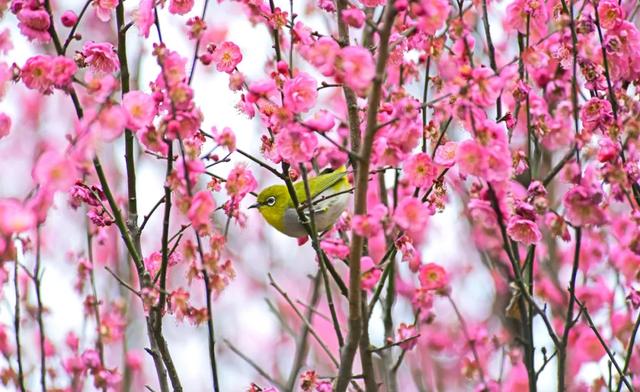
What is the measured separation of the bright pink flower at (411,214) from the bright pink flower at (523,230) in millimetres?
452

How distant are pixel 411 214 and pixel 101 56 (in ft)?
4.28

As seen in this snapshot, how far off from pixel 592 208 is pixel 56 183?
163cm

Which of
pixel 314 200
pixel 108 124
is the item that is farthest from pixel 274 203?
pixel 108 124

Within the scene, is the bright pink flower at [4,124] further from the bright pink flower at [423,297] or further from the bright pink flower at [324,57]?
the bright pink flower at [423,297]

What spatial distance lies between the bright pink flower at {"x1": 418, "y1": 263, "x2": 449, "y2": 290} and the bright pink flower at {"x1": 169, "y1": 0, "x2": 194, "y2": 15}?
1317 millimetres

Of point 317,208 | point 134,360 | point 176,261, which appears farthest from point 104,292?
point 176,261

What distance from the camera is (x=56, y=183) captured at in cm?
243

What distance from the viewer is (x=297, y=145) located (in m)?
2.79

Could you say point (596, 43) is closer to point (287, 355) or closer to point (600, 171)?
point (600, 171)

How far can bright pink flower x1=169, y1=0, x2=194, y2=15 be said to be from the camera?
328 centimetres

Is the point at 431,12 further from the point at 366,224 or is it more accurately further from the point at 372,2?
the point at 372,2

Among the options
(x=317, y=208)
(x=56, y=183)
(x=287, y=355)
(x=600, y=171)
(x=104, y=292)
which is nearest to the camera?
(x=56, y=183)

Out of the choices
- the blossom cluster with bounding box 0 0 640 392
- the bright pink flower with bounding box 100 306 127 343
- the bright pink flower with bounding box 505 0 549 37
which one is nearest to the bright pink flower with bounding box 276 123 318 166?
the blossom cluster with bounding box 0 0 640 392

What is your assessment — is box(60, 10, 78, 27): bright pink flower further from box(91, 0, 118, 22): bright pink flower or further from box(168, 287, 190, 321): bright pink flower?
box(168, 287, 190, 321): bright pink flower
